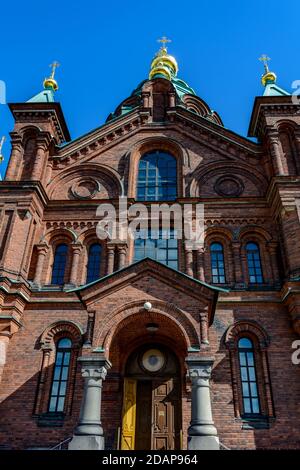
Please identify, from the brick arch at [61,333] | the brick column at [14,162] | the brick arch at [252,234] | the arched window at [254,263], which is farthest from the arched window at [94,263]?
the arched window at [254,263]

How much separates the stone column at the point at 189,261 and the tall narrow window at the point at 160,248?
1.56 feet

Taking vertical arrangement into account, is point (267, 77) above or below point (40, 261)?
above

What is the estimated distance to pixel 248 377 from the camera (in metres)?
13.2

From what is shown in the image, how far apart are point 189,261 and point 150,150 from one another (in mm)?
6399

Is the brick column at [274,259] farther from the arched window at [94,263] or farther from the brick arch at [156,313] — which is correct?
the arched window at [94,263]

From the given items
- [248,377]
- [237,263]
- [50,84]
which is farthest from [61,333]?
[50,84]

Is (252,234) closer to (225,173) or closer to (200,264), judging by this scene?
(200,264)

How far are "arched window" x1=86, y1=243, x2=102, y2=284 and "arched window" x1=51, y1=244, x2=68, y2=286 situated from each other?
3.06 ft

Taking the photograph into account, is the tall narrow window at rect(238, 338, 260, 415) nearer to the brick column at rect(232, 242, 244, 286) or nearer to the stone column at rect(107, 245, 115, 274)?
the brick column at rect(232, 242, 244, 286)

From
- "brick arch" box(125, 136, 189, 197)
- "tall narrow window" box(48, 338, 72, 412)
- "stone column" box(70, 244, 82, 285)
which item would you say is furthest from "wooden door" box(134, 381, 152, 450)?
"brick arch" box(125, 136, 189, 197)

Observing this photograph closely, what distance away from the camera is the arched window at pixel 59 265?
15.6m

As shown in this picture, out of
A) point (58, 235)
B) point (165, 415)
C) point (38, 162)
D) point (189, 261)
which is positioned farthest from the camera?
point (38, 162)

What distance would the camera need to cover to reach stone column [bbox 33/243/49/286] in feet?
49.8
